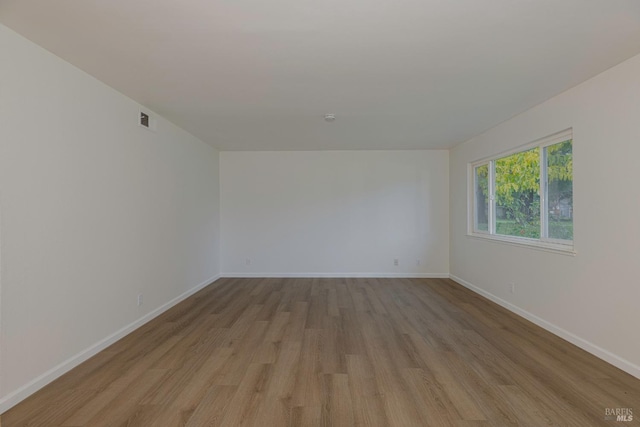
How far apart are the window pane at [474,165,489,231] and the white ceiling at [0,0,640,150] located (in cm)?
133

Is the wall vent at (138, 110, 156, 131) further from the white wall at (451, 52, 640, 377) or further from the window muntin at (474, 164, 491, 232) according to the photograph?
the window muntin at (474, 164, 491, 232)

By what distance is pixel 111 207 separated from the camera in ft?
9.34

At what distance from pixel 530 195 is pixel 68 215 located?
4617 millimetres

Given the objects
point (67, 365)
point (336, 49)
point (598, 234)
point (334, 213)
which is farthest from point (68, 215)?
point (598, 234)

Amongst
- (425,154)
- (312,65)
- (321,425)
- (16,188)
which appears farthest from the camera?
(425,154)

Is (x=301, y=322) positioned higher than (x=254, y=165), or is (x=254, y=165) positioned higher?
(x=254, y=165)

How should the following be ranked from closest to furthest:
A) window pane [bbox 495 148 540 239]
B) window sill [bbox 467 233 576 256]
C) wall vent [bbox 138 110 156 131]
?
1. window sill [bbox 467 233 576 256]
2. wall vent [bbox 138 110 156 131]
3. window pane [bbox 495 148 540 239]

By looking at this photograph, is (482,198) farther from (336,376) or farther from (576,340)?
(336,376)

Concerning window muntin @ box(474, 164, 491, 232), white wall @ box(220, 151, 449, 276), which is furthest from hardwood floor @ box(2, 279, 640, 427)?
white wall @ box(220, 151, 449, 276)

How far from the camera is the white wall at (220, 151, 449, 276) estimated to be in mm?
5703

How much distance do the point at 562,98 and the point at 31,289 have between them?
466cm

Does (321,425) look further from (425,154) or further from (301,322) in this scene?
(425,154)

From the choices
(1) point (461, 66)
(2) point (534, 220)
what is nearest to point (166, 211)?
(1) point (461, 66)

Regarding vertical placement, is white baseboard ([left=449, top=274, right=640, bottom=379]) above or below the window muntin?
below
